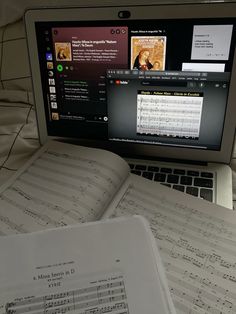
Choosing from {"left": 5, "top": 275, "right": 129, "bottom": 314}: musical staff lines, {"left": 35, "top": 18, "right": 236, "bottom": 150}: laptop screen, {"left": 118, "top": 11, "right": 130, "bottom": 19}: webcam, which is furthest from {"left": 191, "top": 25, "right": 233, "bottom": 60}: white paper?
{"left": 5, "top": 275, "right": 129, "bottom": 314}: musical staff lines

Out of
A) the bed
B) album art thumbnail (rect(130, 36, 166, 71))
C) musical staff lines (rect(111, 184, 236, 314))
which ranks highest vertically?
album art thumbnail (rect(130, 36, 166, 71))

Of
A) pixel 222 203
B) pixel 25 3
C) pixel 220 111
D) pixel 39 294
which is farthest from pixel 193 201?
pixel 25 3

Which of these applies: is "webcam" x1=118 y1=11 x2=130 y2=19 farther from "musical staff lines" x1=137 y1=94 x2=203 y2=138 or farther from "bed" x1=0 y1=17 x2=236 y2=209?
"bed" x1=0 y1=17 x2=236 y2=209

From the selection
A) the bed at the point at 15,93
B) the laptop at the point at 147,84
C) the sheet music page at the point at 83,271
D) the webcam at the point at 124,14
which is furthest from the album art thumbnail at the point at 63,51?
the sheet music page at the point at 83,271

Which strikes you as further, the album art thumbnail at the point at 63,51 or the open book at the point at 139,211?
the album art thumbnail at the point at 63,51

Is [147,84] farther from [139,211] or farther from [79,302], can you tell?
[79,302]

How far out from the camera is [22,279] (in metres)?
0.39

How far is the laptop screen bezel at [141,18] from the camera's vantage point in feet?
1.77

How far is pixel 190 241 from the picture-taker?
49cm

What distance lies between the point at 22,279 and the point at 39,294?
0.09 feet

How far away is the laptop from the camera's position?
0.56 metres

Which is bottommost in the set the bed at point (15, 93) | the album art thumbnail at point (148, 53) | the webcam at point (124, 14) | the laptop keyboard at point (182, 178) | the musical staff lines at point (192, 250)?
the musical staff lines at point (192, 250)

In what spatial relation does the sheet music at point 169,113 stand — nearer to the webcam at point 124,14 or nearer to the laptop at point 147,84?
the laptop at point 147,84

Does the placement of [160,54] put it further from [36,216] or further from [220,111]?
[36,216]
